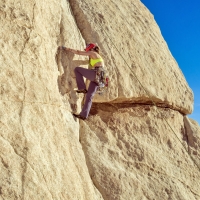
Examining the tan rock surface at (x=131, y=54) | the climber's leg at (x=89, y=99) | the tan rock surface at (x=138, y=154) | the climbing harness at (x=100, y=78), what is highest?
the tan rock surface at (x=131, y=54)

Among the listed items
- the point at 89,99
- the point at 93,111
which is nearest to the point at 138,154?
the point at 93,111

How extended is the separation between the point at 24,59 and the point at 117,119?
270 centimetres

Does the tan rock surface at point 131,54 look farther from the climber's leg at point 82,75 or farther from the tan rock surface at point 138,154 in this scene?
the climber's leg at point 82,75

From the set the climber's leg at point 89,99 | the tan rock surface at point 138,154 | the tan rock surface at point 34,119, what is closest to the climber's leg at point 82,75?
the climber's leg at point 89,99

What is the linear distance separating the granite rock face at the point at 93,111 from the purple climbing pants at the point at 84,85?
16cm

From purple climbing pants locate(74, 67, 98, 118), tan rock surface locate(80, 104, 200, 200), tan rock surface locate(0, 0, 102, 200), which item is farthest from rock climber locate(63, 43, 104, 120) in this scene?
tan rock surface locate(80, 104, 200, 200)

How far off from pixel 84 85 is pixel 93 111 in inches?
36.9

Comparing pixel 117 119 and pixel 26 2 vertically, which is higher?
pixel 26 2

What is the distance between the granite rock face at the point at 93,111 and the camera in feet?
15.7

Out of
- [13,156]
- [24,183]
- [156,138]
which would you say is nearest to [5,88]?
[13,156]

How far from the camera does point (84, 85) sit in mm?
6238

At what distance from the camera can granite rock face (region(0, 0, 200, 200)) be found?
15.7ft

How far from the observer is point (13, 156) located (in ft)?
14.8

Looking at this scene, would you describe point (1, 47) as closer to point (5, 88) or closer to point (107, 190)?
point (5, 88)
